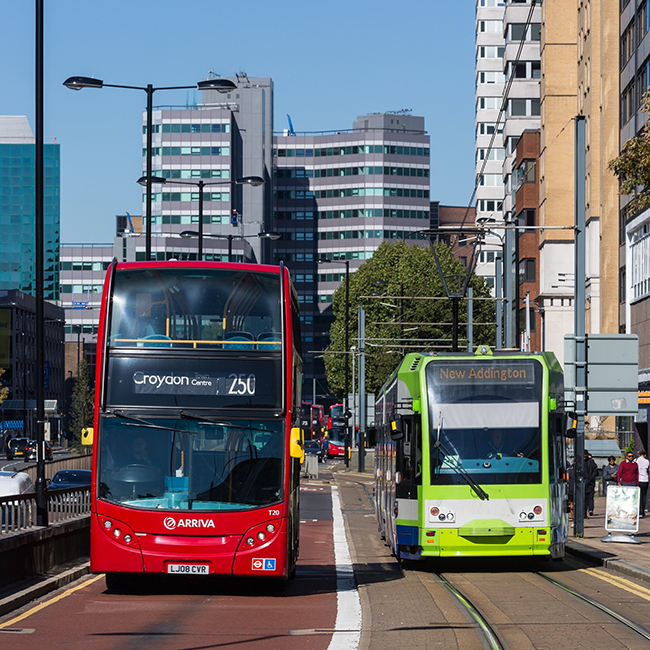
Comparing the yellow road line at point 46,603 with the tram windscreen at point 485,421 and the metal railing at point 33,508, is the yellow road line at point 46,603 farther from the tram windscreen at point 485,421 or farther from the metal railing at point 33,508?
the tram windscreen at point 485,421

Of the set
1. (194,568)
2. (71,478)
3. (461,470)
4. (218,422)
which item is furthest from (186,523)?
(71,478)

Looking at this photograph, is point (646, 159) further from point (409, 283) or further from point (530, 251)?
point (409, 283)

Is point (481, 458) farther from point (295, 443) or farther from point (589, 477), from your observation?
point (589, 477)

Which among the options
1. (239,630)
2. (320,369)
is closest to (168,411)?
(239,630)

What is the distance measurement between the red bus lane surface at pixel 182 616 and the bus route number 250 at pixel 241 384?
243 cm

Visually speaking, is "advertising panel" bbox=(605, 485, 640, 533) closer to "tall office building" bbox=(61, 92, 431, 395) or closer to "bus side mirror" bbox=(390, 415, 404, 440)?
"bus side mirror" bbox=(390, 415, 404, 440)

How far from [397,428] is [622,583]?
471 centimetres

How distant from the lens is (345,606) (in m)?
14.3

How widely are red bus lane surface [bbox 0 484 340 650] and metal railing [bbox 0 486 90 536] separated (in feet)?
3.47

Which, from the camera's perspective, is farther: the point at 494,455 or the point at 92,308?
the point at 92,308

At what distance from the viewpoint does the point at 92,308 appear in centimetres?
15925

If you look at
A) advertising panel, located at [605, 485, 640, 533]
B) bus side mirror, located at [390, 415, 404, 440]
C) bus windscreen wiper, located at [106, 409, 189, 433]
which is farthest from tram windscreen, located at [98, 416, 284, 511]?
advertising panel, located at [605, 485, 640, 533]

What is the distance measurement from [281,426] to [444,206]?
172 metres

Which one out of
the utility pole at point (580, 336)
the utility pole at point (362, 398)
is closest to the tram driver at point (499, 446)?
the utility pole at point (580, 336)
